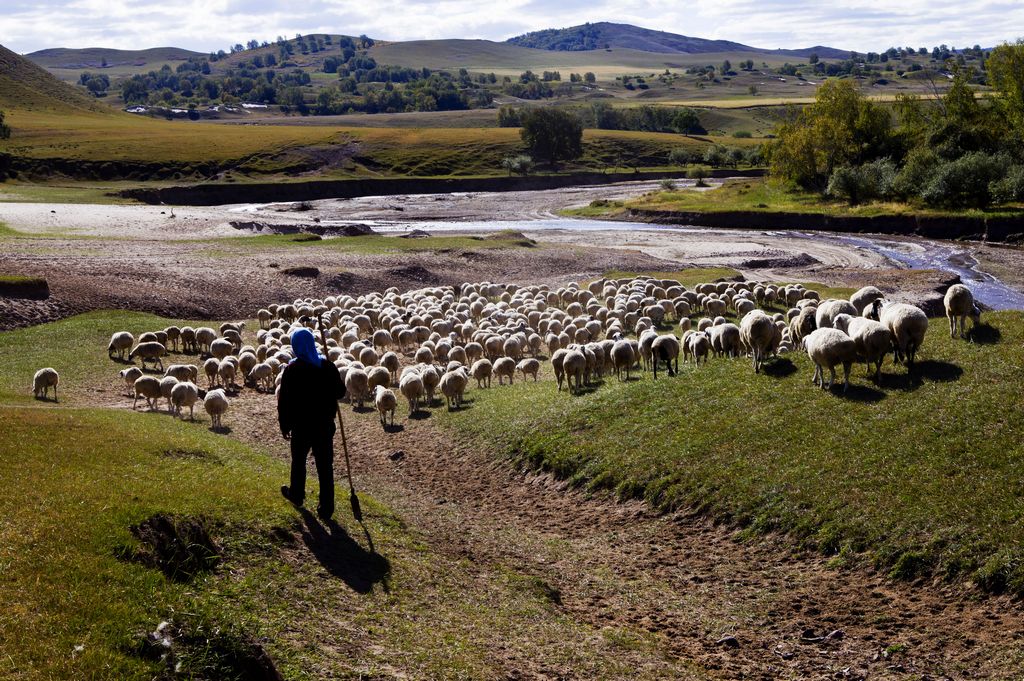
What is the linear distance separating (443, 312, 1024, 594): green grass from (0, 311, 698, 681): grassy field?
12.2 ft

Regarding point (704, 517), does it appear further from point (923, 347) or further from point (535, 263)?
point (535, 263)

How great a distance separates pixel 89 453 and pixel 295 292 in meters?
32.0

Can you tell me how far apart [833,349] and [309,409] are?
9.12 meters

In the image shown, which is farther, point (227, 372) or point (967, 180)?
Result: point (967, 180)

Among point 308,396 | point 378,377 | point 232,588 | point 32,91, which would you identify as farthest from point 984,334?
point 32,91

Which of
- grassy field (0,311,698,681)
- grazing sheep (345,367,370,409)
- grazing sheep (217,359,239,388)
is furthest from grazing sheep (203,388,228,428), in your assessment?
grassy field (0,311,698,681)

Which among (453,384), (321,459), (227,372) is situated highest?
(321,459)

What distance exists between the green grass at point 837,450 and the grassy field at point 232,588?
3.71 metres

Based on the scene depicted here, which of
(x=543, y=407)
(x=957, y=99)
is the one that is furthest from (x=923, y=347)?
(x=957, y=99)

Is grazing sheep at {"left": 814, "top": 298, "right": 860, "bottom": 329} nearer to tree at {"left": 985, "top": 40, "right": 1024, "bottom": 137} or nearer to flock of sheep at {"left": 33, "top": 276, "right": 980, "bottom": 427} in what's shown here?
flock of sheep at {"left": 33, "top": 276, "right": 980, "bottom": 427}

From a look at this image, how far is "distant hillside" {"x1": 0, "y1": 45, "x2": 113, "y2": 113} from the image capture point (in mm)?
166750

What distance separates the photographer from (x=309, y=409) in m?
12.3

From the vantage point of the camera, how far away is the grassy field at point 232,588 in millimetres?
8453

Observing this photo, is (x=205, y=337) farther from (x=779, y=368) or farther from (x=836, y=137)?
(x=836, y=137)
